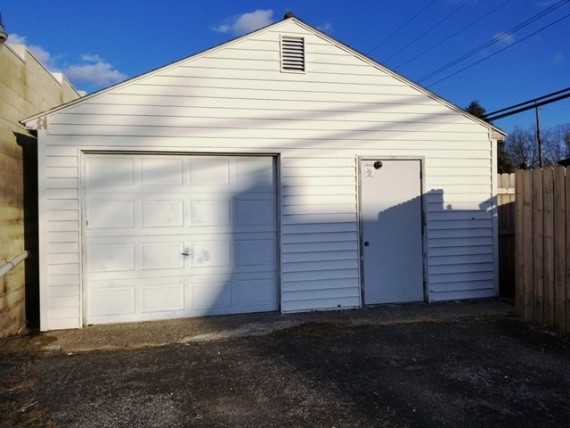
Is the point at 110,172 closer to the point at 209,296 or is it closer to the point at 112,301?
the point at 112,301

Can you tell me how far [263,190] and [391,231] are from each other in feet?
6.64

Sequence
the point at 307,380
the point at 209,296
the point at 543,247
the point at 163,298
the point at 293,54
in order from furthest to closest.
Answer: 1. the point at 293,54
2. the point at 209,296
3. the point at 163,298
4. the point at 543,247
5. the point at 307,380

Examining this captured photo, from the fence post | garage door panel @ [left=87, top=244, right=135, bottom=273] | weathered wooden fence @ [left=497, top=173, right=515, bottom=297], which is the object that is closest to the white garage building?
garage door panel @ [left=87, top=244, right=135, bottom=273]

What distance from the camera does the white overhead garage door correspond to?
5824 millimetres

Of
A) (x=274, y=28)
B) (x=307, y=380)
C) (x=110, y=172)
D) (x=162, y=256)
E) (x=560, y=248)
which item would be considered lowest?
(x=307, y=380)

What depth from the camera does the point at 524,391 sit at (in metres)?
3.66

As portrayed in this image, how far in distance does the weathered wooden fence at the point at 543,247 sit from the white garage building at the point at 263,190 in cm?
114

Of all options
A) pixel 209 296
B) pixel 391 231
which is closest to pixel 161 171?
pixel 209 296

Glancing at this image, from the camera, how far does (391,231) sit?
661cm

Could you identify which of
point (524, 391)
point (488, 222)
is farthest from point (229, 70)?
point (524, 391)

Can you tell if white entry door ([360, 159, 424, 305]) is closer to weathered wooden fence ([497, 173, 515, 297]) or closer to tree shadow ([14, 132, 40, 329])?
weathered wooden fence ([497, 173, 515, 297])

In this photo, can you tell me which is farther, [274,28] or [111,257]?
[274,28]

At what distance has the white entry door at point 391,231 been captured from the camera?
21.4ft

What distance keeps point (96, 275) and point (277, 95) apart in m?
3.47
